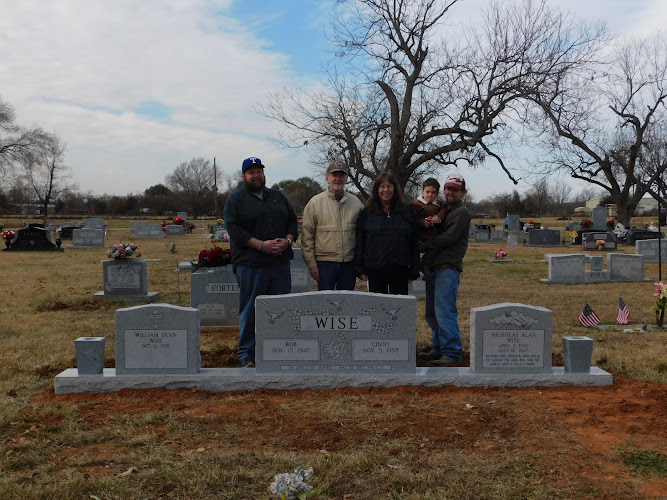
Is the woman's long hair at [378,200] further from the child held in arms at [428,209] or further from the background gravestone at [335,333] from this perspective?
the background gravestone at [335,333]

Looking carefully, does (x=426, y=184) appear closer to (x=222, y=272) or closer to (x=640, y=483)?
(x=640, y=483)

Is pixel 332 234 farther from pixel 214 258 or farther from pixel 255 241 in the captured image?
pixel 214 258

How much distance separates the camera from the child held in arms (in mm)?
→ 5551

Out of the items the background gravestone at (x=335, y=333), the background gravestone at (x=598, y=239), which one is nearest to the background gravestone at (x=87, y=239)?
the background gravestone at (x=598, y=239)

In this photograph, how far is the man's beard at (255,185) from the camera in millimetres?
5484

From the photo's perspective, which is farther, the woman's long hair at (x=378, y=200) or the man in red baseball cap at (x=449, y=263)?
the man in red baseball cap at (x=449, y=263)

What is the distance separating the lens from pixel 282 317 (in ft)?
16.9

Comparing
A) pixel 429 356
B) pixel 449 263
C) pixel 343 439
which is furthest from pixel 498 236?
pixel 343 439

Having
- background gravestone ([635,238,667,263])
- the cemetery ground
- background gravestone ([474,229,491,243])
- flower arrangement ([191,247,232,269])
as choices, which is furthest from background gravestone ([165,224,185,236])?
the cemetery ground

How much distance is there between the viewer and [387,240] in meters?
5.29

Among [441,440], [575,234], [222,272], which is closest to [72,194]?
[575,234]

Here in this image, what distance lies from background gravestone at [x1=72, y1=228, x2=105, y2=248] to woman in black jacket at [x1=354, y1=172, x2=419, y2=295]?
22.3 meters

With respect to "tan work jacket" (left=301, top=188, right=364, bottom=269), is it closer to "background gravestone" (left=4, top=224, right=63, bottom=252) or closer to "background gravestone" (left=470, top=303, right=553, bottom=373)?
"background gravestone" (left=470, top=303, right=553, bottom=373)

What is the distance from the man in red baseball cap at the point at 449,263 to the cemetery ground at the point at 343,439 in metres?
0.76
